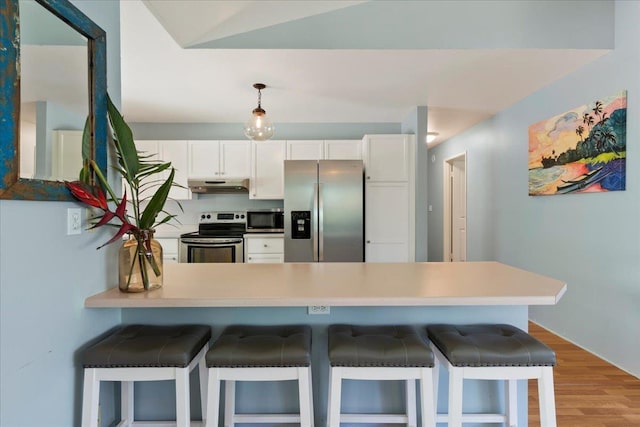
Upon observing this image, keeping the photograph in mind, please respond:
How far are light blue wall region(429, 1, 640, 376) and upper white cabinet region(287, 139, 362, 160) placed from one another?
5.75 ft

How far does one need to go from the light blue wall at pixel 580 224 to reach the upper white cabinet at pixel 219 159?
10.2 ft

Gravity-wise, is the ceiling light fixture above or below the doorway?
above

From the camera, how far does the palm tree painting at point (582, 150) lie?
2369 mm

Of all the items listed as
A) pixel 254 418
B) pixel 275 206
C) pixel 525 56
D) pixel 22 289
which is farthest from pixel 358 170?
pixel 22 289

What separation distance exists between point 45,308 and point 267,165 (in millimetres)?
3106

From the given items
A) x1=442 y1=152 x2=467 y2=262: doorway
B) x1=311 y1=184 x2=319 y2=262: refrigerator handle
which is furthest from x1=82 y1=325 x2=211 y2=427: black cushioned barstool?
x1=442 y1=152 x2=467 y2=262: doorway

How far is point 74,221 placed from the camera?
1217mm

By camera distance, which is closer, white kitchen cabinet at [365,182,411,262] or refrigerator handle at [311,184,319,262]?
refrigerator handle at [311,184,319,262]

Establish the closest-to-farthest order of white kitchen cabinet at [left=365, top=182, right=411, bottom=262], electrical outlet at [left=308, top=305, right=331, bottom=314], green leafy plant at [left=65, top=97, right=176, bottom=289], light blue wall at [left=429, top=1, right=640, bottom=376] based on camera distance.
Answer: green leafy plant at [left=65, top=97, right=176, bottom=289]
electrical outlet at [left=308, top=305, right=331, bottom=314]
light blue wall at [left=429, top=1, right=640, bottom=376]
white kitchen cabinet at [left=365, top=182, right=411, bottom=262]

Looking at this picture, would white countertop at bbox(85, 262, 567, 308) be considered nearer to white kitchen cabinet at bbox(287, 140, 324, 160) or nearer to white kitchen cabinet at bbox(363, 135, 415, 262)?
white kitchen cabinet at bbox(363, 135, 415, 262)

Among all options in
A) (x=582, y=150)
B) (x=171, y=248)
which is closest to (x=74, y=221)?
(x=171, y=248)

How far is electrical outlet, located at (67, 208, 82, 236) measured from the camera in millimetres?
1194

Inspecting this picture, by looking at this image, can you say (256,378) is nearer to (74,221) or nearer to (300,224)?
(74,221)

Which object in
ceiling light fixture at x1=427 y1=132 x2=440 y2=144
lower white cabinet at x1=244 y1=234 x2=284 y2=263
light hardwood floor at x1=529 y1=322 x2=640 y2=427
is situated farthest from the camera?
ceiling light fixture at x1=427 y1=132 x2=440 y2=144
